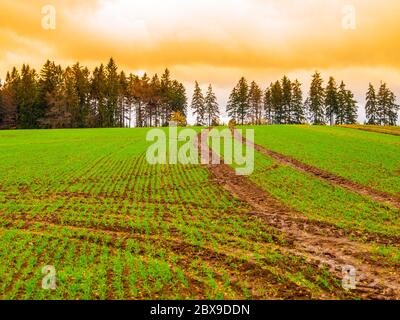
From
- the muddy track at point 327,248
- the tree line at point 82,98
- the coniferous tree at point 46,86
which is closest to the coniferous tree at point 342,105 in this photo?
the tree line at point 82,98

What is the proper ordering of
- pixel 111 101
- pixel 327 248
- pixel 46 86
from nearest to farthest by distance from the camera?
pixel 327 248 → pixel 46 86 → pixel 111 101

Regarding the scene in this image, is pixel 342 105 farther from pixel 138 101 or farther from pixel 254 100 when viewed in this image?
pixel 138 101

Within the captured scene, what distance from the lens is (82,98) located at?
114m

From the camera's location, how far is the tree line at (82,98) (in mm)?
104438

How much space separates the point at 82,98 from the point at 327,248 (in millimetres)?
108476

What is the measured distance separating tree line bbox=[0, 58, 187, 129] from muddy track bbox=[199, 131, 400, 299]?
3626 inches

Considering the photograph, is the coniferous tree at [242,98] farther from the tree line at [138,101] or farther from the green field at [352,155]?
the green field at [352,155]

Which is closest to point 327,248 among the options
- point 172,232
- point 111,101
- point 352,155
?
point 172,232

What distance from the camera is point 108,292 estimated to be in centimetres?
1118

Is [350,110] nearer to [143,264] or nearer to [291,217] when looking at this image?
[291,217]

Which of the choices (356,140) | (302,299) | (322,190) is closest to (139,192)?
(322,190)

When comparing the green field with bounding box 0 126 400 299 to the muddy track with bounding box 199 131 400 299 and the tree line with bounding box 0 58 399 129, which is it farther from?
the tree line with bounding box 0 58 399 129

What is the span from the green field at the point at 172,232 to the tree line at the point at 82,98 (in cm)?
7602
